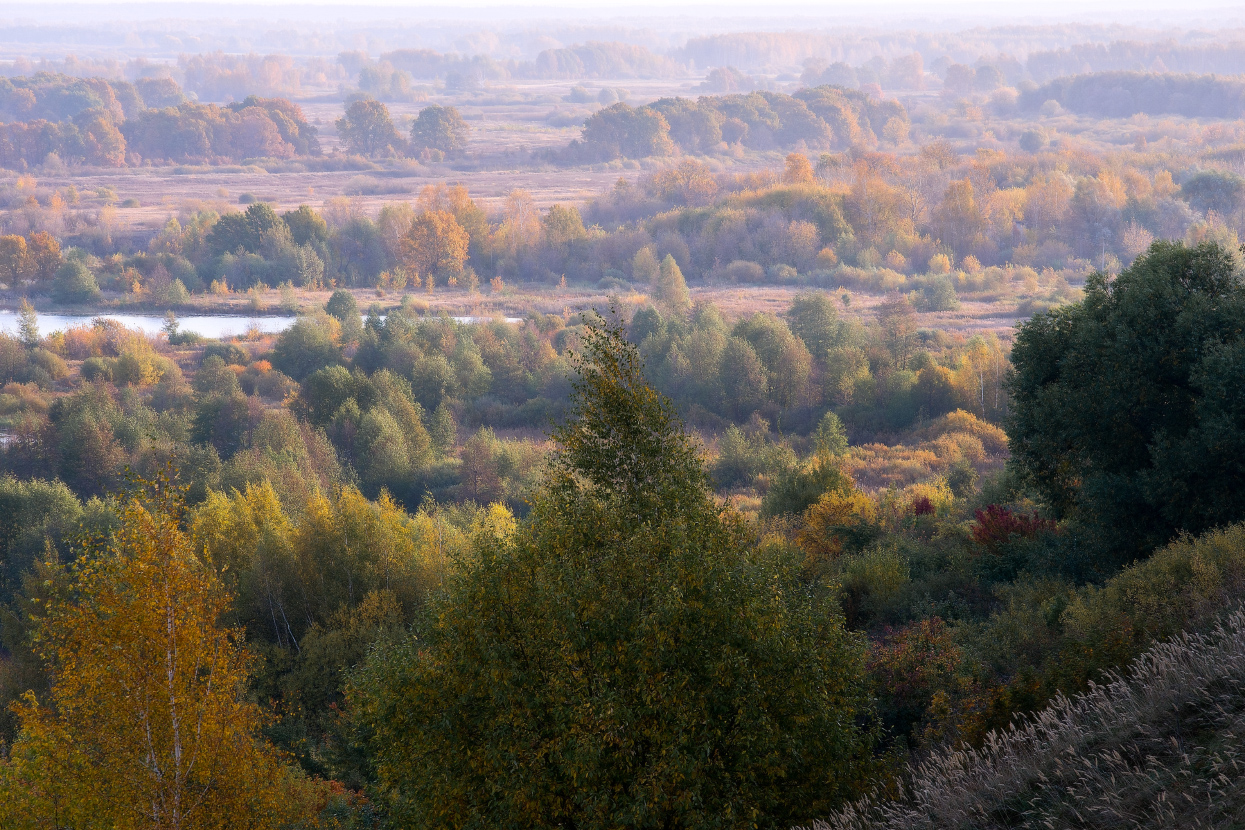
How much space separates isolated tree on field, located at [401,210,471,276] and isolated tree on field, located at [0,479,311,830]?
94271 mm

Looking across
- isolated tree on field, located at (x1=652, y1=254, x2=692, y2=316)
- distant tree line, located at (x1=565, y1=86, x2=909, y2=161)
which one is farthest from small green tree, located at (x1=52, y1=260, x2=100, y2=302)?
distant tree line, located at (x1=565, y1=86, x2=909, y2=161)

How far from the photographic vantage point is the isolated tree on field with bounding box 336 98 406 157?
185m

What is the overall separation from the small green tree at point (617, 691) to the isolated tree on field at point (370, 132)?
186 metres

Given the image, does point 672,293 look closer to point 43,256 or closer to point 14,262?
point 43,256

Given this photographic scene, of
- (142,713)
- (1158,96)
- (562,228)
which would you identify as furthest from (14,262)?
(1158,96)

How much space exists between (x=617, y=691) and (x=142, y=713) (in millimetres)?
7809

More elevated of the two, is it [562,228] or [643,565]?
[643,565]

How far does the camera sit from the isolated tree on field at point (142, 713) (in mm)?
13258

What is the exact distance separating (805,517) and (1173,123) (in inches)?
6775

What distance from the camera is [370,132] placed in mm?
184875

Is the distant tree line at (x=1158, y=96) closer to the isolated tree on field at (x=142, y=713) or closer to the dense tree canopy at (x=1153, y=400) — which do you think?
the dense tree canopy at (x=1153, y=400)

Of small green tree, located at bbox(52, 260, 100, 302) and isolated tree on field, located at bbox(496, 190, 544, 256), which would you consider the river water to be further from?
isolated tree on field, located at bbox(496, 190, 544, 256)

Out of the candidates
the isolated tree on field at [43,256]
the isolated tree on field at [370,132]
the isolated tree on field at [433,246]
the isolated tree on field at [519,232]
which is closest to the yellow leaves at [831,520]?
the isolated tree on field at [433,246]

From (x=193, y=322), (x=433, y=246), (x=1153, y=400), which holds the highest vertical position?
(x=1153, y=400)
